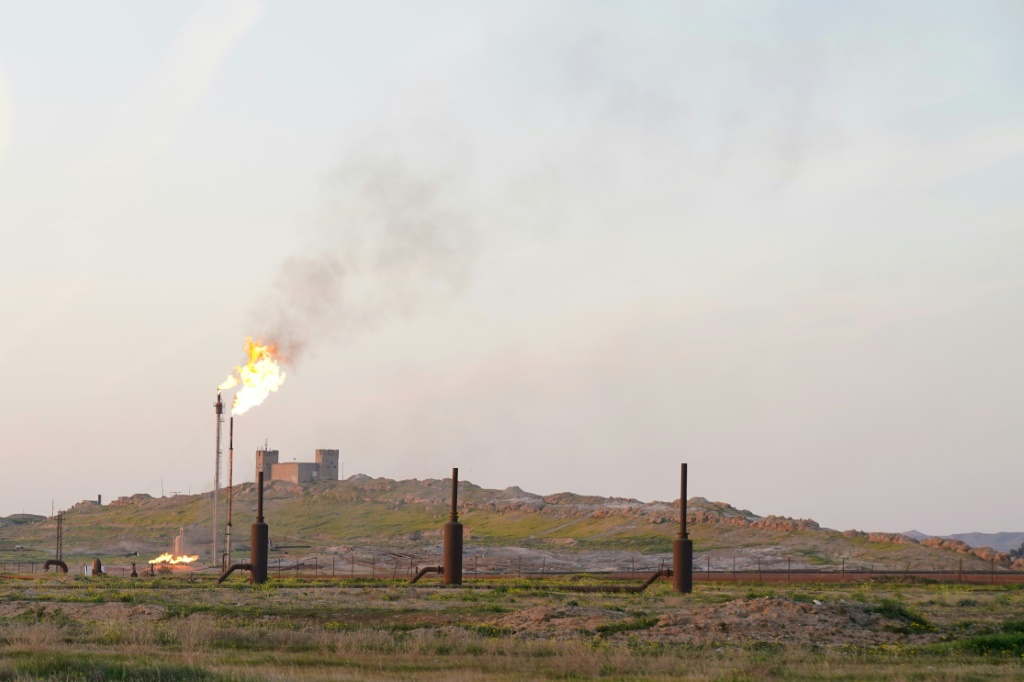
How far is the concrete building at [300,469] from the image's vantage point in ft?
581

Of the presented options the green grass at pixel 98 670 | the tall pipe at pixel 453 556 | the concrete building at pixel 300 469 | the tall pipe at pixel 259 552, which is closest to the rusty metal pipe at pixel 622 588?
the tall pipe at pixel 453 556

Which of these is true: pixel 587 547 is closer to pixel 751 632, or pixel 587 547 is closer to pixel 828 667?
pixel 751 632

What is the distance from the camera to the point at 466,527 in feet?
437

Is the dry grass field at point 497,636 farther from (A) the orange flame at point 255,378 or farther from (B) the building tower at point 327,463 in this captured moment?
(B) the building tower at point 327,463

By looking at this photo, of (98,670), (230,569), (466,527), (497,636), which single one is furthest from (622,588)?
(466,527)

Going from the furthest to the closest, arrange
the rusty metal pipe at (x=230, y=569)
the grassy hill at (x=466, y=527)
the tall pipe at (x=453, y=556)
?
1. the grassy hill at (x=466, y=527)
2. the rusty metal pipe at (x=230, y=569)
3. the tall pipe at (x=453, y=556)

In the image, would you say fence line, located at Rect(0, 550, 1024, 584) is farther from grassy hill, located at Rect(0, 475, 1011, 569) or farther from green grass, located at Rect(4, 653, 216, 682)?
green grass, located at Rect(4, 653, 216, 682)

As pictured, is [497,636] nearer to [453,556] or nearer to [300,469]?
[453,556]

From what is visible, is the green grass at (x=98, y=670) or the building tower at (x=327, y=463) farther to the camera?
the building tower at (x=327, y=463)

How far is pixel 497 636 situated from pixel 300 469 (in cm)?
14930

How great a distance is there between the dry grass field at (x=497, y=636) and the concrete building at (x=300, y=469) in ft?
430

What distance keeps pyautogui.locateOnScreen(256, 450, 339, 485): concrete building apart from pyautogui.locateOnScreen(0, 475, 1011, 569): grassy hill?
2.17m

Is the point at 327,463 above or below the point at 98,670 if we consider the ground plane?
below

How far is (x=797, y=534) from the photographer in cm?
10750
